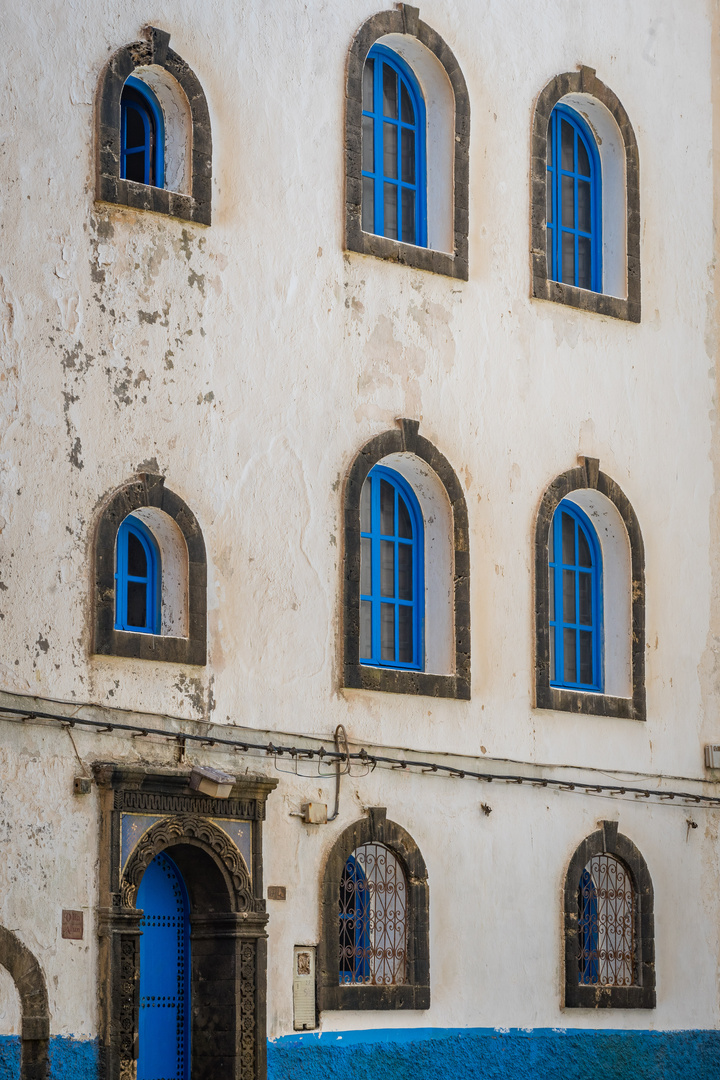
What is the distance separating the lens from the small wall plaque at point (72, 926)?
1338 centimetres

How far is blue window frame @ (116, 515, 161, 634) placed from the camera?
14.5m

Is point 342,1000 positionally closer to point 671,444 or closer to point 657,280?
point 671,444

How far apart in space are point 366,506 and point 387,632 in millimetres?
1113

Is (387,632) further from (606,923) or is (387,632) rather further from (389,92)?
(389,92)

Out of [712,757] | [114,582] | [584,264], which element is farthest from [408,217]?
[712,757]

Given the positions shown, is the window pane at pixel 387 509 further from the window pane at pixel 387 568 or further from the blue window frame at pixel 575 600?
the blue window frame at pixel 575 600

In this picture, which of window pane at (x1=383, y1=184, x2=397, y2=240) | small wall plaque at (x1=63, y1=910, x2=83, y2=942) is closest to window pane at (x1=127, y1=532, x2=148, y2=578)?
small wall plaque at (x1=63, y1=910, x2=83, y2=942)

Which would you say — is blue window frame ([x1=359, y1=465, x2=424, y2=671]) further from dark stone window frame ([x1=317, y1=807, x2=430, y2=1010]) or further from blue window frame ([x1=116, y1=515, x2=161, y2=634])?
blue window frame ([x1=116, y1=515, x2=161, y2=634])

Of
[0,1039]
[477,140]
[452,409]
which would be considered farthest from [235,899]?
[477,140]

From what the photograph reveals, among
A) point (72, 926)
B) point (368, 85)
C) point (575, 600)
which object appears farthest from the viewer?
point (575, 600)

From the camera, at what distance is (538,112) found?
17750mm

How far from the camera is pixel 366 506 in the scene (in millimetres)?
16266

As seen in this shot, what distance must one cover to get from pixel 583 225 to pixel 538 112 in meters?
1.27

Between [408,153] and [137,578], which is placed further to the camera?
[408,153]
